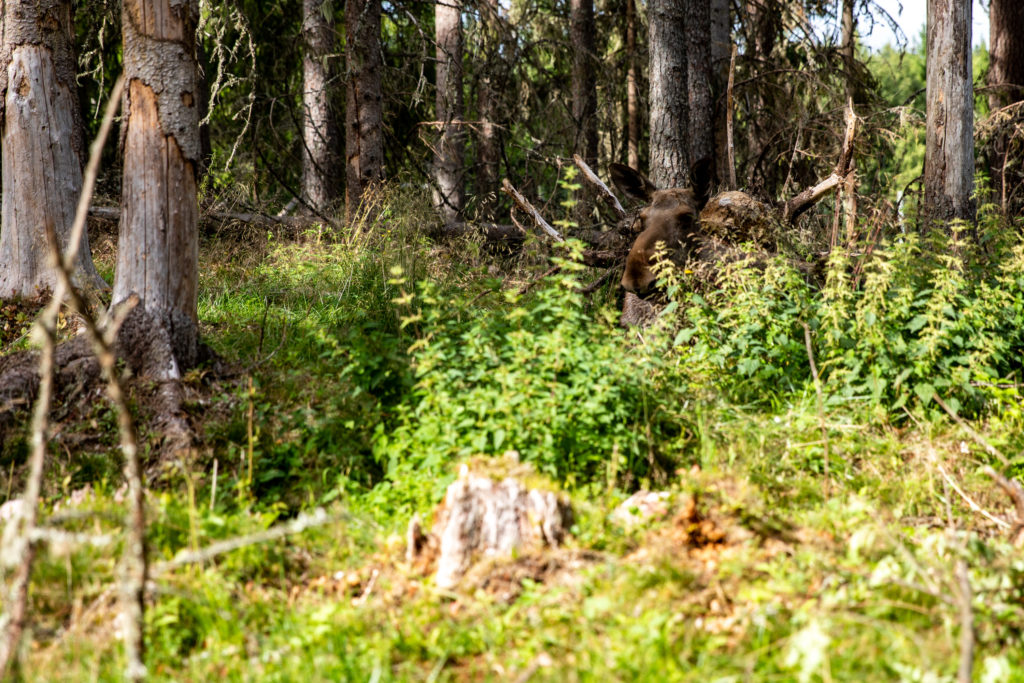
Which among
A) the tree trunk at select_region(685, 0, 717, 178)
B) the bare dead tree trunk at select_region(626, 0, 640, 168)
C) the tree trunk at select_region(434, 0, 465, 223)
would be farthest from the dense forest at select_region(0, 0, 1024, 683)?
the bare dead tree trunk at select_region(626, 0, 640, 168)

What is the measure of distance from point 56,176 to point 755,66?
9.69 m

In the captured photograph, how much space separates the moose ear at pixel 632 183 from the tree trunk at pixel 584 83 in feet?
11.3

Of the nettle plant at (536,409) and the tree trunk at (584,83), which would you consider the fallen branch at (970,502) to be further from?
the tree trunk at (584,83)

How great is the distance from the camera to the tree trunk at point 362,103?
9109mm

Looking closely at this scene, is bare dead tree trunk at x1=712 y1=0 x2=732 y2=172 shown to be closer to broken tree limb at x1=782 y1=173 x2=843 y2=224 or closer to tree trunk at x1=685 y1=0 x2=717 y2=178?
tree trunk at x1=685 y1=0 x2=717 y2=178

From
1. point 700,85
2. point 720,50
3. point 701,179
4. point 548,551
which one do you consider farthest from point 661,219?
point 720,50

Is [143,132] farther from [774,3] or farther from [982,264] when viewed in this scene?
[774,3]

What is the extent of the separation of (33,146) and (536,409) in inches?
203

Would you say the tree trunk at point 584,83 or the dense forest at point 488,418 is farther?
the tree trunk at point 584,83

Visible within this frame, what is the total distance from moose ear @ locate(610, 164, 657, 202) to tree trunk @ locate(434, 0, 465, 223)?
10.9 ft

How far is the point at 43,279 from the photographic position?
6922 millimetres

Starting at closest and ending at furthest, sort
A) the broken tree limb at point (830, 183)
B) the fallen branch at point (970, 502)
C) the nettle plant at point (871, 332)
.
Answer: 1. the fallen branch at point (970, 502)
2. the nettle plant at point (871, 332)
3. the broken tree limb at point (830, 183)

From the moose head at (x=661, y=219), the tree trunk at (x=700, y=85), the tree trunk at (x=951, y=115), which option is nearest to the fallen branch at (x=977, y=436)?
the moose head at (x=661, y=219)

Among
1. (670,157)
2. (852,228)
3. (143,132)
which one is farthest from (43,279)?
(852,228)
